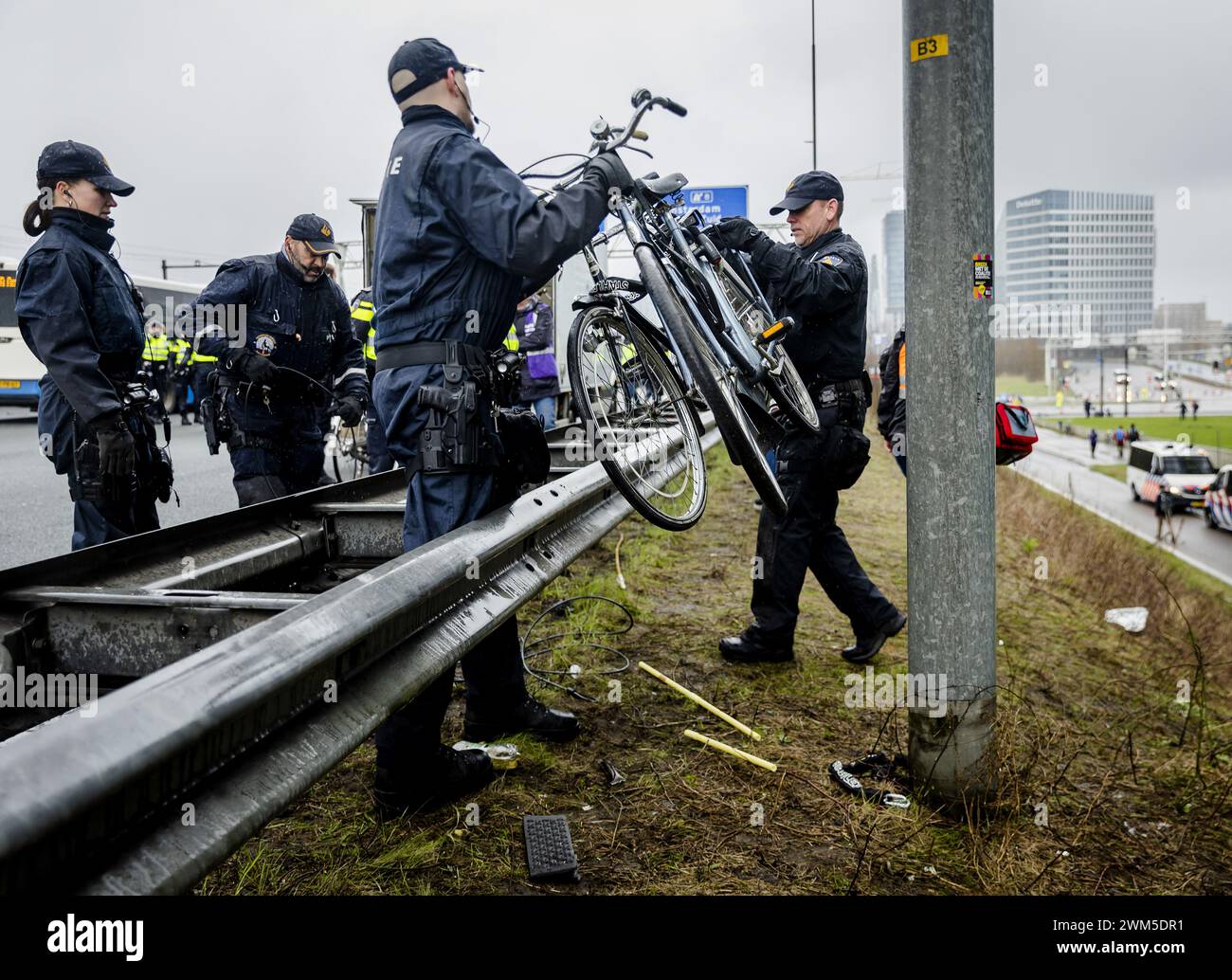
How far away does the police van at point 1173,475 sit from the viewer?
184 feet

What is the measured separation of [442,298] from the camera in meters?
3.27

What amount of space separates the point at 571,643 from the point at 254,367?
96.4 inches

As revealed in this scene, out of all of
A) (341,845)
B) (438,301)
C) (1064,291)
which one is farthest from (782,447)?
(1064,291)

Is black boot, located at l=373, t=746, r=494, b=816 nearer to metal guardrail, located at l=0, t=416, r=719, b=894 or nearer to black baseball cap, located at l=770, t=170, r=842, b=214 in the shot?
metal guardrail, located at l=0, t=416, r=719, b=894

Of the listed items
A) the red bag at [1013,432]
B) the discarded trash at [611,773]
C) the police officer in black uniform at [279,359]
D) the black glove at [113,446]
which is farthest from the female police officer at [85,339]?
the red bag at [1013,432]

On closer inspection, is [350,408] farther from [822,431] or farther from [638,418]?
[822,431]

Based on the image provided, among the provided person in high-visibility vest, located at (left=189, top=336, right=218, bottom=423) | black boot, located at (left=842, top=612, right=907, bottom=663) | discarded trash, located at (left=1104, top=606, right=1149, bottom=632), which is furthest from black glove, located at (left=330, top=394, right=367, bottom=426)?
discarded trash, located at (left=1104, top=606, right=1149, bottom=632)

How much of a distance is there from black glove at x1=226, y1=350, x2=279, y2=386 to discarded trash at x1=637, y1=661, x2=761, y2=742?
107 inches

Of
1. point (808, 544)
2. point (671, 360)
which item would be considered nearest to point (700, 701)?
point (808, 544)

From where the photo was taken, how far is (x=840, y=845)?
298 cm

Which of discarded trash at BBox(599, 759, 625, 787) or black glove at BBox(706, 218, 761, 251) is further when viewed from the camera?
black glove at BBox(706, 218, 761, 251)

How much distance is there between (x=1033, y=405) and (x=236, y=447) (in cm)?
15665

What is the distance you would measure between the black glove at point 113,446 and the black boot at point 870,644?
3.52 m

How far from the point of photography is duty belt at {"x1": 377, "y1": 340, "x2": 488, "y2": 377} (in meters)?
3.25
